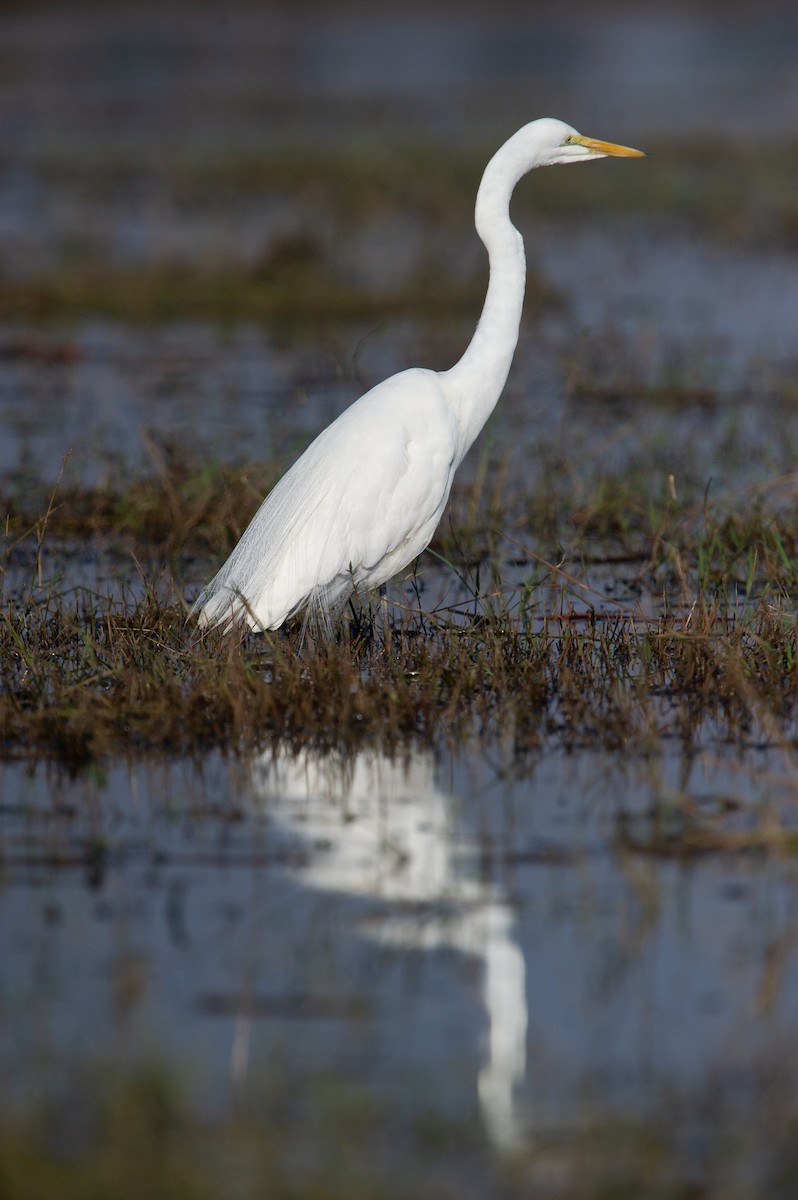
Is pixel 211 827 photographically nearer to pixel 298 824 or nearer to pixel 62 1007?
pixel 298 824

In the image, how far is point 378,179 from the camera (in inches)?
573

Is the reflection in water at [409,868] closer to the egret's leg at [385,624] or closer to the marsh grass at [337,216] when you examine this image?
the egret's leg at [385,624]

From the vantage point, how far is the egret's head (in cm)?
468

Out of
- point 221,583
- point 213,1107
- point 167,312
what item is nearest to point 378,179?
point 167,312

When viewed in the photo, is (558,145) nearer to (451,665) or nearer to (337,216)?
(451,665)

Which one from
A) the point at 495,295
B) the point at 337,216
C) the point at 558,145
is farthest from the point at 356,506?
the point at 337,216

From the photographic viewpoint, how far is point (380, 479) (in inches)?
176

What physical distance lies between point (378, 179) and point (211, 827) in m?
11.8

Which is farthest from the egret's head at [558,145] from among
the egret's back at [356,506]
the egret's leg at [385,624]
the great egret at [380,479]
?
the egret's leg at [385,624]

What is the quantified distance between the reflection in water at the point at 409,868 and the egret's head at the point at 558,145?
1.87 m

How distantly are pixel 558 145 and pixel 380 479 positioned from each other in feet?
3.62

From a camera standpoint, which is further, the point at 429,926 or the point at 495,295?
the point at 495,295

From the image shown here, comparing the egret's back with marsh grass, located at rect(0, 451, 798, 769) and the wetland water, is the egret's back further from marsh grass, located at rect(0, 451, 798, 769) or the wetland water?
the wetland water

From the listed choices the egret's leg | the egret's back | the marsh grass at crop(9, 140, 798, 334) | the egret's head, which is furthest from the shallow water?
the marsh grass at crop(9, 140, 798, 334)
